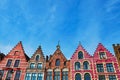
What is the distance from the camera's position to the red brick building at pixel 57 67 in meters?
32.8

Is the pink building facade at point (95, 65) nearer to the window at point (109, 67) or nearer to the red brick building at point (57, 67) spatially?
the window at point (109, 67)

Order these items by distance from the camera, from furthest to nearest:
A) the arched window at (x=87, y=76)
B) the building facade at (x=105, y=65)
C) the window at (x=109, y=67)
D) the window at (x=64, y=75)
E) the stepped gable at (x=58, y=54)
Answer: the stepped gable at (x=58, y=54) < the window at (x=64, y=75) < the window at (x=109, y=67) < the arched window at (x=87, y=76) < the building facade at (x=105, y=65)

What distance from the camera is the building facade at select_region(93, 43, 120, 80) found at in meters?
30.9

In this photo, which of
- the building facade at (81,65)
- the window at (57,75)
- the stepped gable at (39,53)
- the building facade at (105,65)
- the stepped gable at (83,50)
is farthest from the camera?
the stepped gable at (39,53)

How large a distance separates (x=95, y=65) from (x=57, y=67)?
7846 mm

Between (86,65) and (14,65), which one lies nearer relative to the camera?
(86,65)

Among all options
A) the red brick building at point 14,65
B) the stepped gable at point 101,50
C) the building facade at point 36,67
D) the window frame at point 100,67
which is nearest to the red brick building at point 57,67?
the building facade at point 36,67

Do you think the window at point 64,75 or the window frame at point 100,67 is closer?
the window frame at point 100,67

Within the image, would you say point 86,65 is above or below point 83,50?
below

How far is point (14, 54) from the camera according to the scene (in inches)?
1454

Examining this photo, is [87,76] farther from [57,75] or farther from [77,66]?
[57,75]

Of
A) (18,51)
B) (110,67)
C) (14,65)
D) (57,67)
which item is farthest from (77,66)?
(18,51)

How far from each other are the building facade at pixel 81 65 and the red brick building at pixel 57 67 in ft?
4.10

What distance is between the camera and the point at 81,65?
33250 mm
